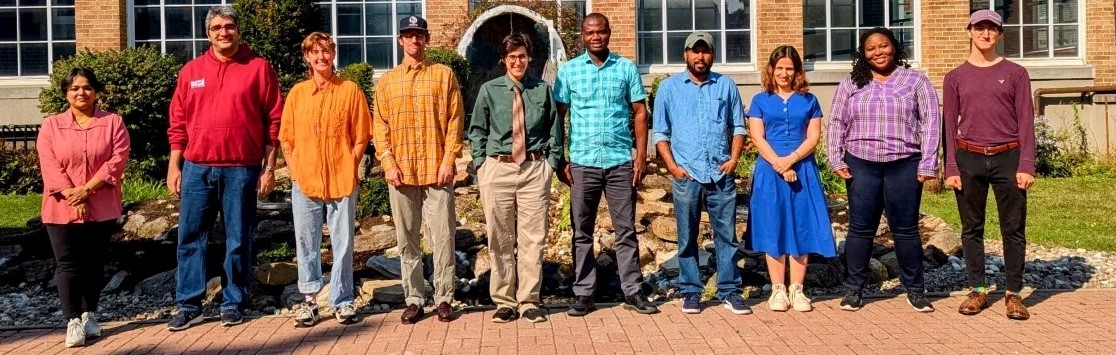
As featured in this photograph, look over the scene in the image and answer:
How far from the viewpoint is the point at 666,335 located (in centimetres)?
565

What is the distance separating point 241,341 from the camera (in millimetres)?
5711

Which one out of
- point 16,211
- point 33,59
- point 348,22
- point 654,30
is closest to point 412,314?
point 16,211

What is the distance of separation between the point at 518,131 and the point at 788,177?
1.77m

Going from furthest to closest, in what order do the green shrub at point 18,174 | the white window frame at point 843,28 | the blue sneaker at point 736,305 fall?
1. the white window frame at point 843,28
2. the green shrub at point 18,174
3. the blue sneaker at point 736,305

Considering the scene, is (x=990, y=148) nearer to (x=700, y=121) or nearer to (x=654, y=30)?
(x=700, y=121)

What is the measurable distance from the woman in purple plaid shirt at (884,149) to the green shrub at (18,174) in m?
11.1

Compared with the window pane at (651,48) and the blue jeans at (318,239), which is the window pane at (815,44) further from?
the blue jeans at (318,239)

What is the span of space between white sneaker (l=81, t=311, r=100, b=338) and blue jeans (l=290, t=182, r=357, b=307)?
1215mm

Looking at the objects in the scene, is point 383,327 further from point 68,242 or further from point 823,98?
point 823,98

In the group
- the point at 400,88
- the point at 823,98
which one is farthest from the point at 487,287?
the point at 823,98

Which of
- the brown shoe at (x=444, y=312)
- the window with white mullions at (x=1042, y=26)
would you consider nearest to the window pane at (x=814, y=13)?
the window with white mullions at (x=1042, y=26)

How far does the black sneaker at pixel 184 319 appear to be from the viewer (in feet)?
19.9

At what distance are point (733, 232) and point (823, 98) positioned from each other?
415 inches

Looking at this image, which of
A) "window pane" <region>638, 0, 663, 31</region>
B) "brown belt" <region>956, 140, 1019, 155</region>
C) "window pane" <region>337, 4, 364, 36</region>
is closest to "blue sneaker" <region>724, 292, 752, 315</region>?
"brown belt" <region>956, 140, 1019, 155</region>
